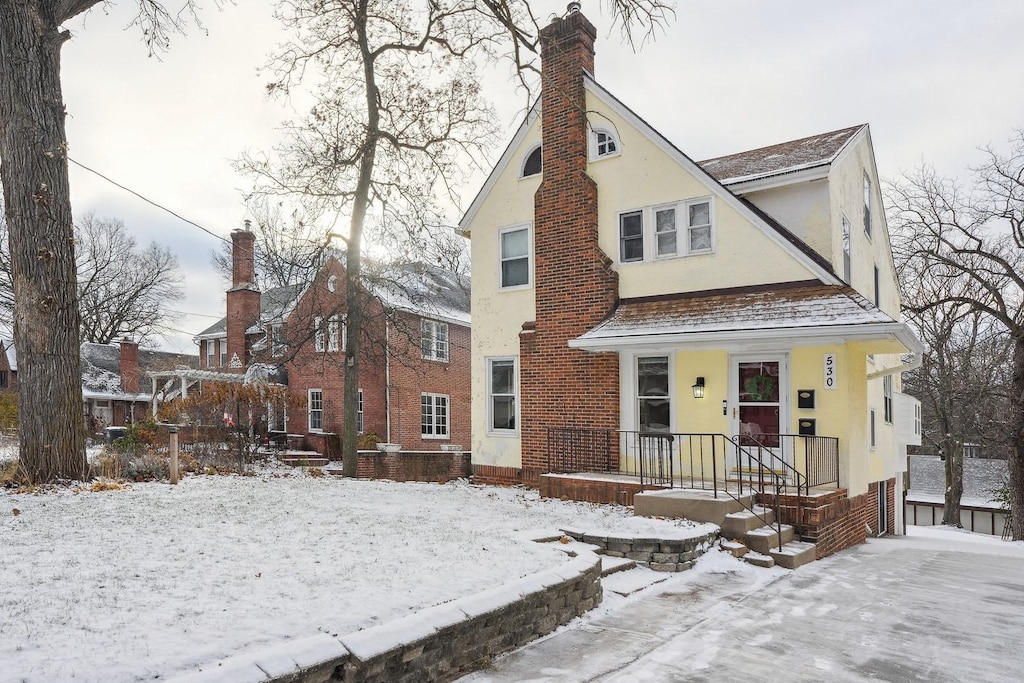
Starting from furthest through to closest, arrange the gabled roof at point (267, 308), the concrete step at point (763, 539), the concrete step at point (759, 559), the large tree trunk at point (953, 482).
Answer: the large tree trunk at point (953, 482) → the gabled roof at point (267, 308) → the concrete step at point (763, 539) → the concrete step at point (759, 559)

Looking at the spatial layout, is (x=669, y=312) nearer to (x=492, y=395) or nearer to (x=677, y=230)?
(x=677, y=230)

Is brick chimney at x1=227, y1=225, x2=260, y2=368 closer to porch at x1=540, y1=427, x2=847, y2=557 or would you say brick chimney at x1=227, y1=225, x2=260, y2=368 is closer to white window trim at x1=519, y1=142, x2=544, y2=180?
white window trim at x1=519, y1=142, x2=544, y2=180

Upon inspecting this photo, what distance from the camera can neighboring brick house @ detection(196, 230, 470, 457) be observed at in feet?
75.9

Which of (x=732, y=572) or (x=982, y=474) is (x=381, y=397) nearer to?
(x=732, y=572)

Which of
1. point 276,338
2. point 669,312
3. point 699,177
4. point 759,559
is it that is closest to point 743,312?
point 669,312

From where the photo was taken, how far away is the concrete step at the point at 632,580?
22.7 ft

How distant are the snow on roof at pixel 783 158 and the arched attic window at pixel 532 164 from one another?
3.78 meters

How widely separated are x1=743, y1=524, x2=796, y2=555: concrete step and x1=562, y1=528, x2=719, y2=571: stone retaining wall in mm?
1082

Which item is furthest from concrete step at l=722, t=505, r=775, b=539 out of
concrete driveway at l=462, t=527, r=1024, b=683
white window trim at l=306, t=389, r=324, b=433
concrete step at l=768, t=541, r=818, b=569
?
white window trim at l=306, t=389, r=324, b=433

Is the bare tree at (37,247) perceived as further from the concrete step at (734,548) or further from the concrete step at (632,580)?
the concrete step at (734,548)

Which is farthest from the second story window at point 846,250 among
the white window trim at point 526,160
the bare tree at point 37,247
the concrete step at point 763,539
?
the bare tree at point 37,247

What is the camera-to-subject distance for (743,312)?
36.1 feet

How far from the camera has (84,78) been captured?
12469 millimetres

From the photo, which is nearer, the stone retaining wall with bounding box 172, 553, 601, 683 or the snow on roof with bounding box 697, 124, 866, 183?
the stone retaining wall with bounding box 172, 553, 601, 683
